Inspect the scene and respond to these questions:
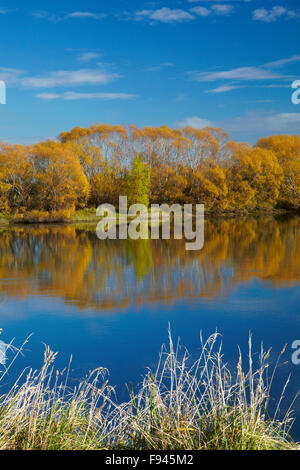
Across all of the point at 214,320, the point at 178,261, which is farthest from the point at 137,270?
the point at 214,320

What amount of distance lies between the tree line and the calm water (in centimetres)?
2589

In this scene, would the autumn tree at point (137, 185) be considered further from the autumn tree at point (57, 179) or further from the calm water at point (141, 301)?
the calm water at point (141, 301)

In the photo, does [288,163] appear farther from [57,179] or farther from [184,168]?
[57,179]

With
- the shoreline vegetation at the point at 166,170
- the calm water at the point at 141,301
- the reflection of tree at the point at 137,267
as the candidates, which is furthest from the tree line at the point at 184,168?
the calm water at the point at 141,301

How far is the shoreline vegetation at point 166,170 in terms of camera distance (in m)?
44.2

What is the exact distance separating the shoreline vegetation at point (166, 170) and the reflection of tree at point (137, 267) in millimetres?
16529

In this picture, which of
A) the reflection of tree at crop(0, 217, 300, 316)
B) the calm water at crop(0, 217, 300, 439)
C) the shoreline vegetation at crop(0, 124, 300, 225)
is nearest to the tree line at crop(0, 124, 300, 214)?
the shoreline vegetation at crop(0, 124, 300, 225)

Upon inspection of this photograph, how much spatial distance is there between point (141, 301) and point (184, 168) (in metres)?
43.8

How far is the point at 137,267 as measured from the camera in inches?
720

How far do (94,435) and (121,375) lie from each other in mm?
3502

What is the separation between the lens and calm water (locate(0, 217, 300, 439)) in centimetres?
891

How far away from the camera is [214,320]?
10734mm

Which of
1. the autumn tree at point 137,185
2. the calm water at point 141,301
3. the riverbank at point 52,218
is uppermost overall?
the autumn tree at point 137,185
